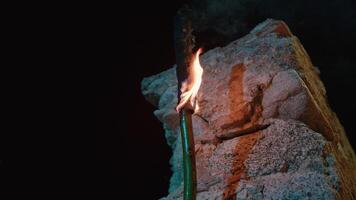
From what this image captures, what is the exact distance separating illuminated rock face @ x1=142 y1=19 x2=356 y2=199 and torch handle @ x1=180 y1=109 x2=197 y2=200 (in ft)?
0.76

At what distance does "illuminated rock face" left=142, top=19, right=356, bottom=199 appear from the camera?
119 cm

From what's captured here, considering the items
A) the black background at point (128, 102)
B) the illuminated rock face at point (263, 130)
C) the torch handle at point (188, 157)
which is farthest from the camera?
the black background at point (128, 102)

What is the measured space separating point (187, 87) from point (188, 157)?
340mm

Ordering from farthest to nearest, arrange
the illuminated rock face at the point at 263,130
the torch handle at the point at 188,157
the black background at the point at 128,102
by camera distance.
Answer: the black background at the point at 128,102, the illuminated rock face at the point at 263,130, the torch handle at the point at 188,157

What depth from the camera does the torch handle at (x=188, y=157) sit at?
1.08m

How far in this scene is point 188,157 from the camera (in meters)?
1.16

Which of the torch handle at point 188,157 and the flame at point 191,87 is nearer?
the torch handle at point 188,157

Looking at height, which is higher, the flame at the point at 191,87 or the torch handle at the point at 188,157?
the flame at the point at 191,87

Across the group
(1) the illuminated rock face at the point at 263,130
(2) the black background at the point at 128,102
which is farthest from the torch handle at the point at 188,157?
(2) the black background at the point at 128,102

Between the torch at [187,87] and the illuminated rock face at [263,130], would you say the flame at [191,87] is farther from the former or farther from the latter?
the illuminated rock face at [263,130]

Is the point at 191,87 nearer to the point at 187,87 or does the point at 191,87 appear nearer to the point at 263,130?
the point at 187,87

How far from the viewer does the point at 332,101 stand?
3.49 meters

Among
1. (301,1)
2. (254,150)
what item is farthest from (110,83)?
(254,150)

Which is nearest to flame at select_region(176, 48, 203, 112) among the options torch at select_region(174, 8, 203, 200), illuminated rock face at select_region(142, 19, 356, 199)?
torch at select_region(174, 8, 203, 200)
